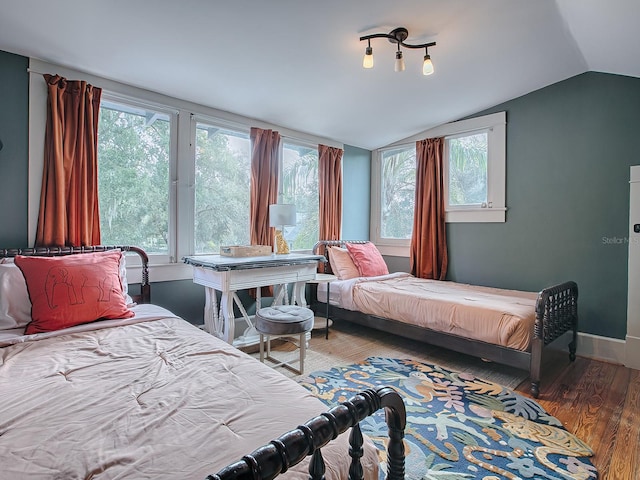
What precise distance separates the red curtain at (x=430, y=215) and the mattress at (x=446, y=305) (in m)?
0.29

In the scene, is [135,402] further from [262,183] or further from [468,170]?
[468,170]

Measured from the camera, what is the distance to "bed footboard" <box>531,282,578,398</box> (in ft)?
7.88

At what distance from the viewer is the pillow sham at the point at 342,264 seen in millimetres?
3996

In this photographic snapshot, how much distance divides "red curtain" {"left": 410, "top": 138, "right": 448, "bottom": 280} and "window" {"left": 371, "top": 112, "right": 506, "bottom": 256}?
105mm

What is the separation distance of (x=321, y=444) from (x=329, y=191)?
3884 mm

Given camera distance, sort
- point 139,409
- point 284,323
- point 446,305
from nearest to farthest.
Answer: point 139,409 → point 284,323 → point 446,305

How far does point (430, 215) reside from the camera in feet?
13.9

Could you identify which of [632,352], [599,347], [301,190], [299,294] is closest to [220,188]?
[301,190]

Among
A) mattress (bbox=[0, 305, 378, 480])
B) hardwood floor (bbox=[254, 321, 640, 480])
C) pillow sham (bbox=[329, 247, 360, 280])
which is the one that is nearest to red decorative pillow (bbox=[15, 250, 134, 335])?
mattress (bbox=[0, 305, 378, 480])

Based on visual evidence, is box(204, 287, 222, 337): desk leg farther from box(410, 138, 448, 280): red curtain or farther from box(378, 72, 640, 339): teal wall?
box(378, 72, 640, 339): teal wall

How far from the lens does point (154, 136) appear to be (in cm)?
305

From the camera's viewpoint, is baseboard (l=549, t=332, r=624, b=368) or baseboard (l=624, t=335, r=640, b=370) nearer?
baseboard (l=624, t=335, r=640, b=370)

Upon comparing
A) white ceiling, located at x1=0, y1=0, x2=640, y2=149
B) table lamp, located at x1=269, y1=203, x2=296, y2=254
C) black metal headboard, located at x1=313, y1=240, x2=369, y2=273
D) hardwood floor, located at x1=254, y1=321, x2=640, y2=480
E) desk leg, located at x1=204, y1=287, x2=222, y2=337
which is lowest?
hardwood floor, located at x1=254, y1=321, x2=640, y2=480

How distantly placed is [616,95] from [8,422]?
4.56 m
